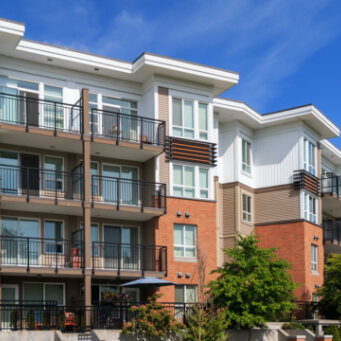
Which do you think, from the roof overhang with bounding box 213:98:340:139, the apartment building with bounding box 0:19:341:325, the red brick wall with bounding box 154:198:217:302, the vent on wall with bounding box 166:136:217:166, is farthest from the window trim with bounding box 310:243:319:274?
the vent on wall with bounding box 166:136:217:166

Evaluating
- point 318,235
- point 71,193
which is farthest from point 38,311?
point 318,235

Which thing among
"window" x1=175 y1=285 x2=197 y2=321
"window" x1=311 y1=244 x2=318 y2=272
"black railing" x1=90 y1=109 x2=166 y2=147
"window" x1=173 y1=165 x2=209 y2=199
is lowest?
"window" x1=175 y1=285 x2=197 y2=321

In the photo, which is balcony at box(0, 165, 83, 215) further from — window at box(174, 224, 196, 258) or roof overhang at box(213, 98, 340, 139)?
roof overhang at box(213, 98, 340, 139)

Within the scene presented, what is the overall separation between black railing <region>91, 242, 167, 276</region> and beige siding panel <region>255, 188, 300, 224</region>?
32.4 feet

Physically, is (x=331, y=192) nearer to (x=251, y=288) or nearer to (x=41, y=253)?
(x=251, y=288)

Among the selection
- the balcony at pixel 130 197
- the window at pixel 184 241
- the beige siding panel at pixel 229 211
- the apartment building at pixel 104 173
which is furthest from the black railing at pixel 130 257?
the beige siding panel at pixel 229 211

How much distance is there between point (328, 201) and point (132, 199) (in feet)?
52.5

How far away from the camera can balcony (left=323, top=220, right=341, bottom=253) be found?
42.5 metres

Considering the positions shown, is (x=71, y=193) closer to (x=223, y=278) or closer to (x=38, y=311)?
(x=38, y=311)

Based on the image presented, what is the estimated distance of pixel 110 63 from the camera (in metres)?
32.0

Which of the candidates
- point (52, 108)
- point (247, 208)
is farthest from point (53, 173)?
point (247, 208)

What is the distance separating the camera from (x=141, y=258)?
31.4m

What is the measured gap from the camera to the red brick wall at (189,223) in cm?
3162

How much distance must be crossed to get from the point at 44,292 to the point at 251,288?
29.5 ft
